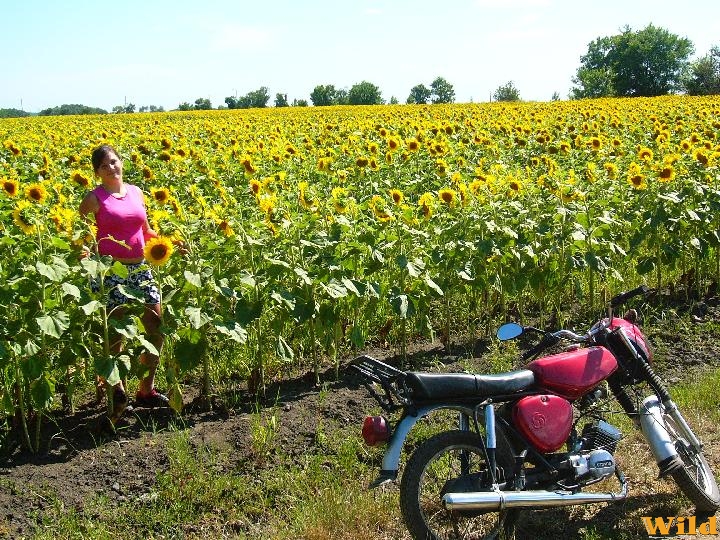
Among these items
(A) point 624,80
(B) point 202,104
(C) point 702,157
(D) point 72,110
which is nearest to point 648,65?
(A) point 624,80

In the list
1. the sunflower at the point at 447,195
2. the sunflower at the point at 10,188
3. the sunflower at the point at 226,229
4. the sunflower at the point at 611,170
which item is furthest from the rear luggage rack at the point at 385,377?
the sunflower at the point at 611,170

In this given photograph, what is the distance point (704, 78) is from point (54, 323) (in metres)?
58.3

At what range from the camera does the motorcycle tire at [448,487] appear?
3.39 m

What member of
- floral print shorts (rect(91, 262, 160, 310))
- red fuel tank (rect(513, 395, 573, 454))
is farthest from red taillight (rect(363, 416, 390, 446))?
floral print shorts (rect(91, 262, 160, 310))

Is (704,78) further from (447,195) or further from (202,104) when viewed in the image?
(447,195)

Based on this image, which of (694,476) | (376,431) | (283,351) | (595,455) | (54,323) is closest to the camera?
(376,431)

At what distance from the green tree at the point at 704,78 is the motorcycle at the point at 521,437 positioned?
52211 millimetres

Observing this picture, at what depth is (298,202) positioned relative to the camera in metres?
6.66

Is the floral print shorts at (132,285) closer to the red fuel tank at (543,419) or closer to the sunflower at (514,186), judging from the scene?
the red fuel tank at (543,419)

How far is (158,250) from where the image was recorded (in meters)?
4.61

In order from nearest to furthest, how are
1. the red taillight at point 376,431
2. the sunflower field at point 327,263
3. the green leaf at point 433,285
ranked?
1. the red taillight at point 376,431
2. the sunflower field at point 327,263
3. the green leaf at point 433,285

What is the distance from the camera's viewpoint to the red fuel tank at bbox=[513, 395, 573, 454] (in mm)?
3566

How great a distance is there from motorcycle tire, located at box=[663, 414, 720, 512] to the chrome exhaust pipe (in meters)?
0.28

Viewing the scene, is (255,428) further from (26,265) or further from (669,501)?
(669,501)
